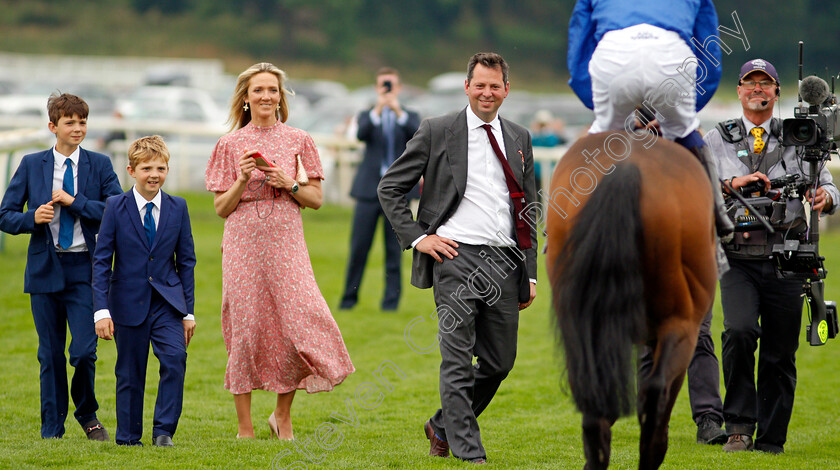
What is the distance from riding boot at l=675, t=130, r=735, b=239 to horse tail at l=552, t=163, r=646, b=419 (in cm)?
58

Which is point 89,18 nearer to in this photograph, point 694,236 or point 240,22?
point 240,22

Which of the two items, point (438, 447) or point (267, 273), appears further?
point (267, 273)

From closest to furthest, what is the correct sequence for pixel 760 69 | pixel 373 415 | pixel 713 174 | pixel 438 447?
pixel 713 174 < pixel 438 447 < pixel 760 69 < pixel 373 415

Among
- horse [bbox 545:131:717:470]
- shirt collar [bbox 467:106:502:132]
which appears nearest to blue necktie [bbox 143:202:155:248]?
shirt collar [bbox 467:106:502:132]

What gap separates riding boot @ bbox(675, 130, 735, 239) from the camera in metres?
4.51

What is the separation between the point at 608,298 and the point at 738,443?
7.26 ft

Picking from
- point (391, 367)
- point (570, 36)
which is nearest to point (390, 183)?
point (570, 36)

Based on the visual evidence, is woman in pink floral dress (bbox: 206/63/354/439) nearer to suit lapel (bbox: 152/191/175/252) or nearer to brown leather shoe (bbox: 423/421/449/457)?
suit lapel (bbox: 152/191/175/252)

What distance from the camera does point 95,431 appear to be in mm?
5656

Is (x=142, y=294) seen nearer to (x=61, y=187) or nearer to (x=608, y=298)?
(x=61, y=187)

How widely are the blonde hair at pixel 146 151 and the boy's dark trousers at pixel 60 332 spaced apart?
66 centimetres

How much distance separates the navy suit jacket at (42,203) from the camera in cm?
557

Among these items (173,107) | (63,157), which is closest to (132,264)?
(63,157)

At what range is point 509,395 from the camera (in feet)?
25.0
